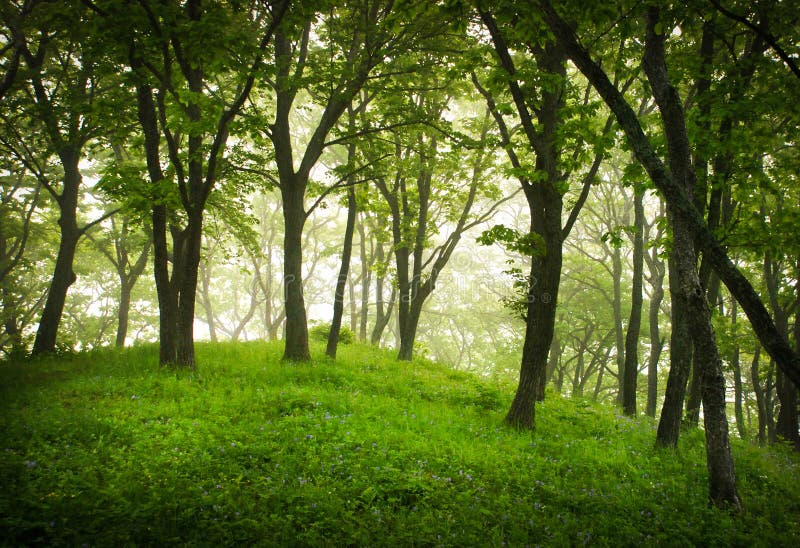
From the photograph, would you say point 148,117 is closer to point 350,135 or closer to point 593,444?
point 350,135

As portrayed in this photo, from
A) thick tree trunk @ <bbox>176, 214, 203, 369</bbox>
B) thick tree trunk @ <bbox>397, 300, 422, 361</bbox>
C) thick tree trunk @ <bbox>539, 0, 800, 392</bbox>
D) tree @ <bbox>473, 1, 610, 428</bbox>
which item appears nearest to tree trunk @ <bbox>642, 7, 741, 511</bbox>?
thick tree trunk @ <bbox>539, 0, 800, 392</bbox>

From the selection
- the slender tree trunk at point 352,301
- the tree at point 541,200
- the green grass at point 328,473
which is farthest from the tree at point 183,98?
the slender tree trunk at point 352,301

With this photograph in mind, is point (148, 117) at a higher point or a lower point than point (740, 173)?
higher

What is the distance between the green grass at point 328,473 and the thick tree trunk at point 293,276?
2217 mm

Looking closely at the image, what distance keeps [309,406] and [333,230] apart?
28.4 m

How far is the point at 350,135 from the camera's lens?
12.0 m

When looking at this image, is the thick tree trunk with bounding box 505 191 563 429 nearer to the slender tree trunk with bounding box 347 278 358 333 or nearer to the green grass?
the green grass

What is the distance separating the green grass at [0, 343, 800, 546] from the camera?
4633 millimetres

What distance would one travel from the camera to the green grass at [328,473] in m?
Result: 4.63

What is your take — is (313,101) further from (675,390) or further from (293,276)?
(675,390)

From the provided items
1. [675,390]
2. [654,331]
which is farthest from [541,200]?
[654,331]

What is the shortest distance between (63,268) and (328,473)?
1291cm

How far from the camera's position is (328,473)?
5.88 m

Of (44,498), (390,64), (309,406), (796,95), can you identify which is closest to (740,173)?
(796,95)
